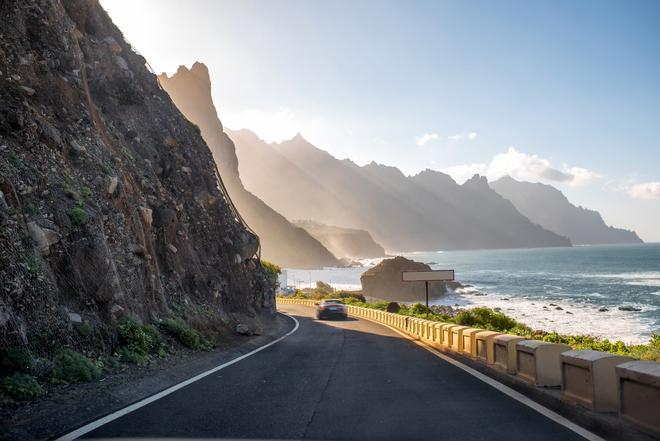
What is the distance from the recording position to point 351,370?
12.1 m

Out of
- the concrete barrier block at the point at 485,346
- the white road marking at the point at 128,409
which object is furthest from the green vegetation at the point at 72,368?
the concrete barrier block at the point at 485,346

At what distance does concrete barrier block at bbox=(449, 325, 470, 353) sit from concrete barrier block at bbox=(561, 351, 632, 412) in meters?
7.20

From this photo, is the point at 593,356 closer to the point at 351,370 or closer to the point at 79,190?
the point at 351,370

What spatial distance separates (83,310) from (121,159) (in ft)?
27.1

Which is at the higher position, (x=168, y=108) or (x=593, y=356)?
(x=168, y=108)

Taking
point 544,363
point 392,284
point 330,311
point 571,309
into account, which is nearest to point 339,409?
point 544,363

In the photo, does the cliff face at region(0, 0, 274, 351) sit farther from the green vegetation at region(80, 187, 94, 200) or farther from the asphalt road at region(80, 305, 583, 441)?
the asphalt road at region(80, 305, 583, 441)

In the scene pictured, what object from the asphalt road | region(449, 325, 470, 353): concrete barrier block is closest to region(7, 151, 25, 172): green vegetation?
the asphalt road

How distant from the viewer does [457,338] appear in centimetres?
1490

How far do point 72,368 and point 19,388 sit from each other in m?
1.49

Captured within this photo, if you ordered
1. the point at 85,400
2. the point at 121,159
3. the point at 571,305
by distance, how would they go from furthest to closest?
the point at 571,305
the point at 121,159
the point at 85,400

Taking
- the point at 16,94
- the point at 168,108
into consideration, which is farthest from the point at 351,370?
the point at 168,108

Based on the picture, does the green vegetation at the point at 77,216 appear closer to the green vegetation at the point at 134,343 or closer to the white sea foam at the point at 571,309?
the green vegetation at the point at 134,343

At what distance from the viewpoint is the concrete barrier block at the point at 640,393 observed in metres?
5.31
